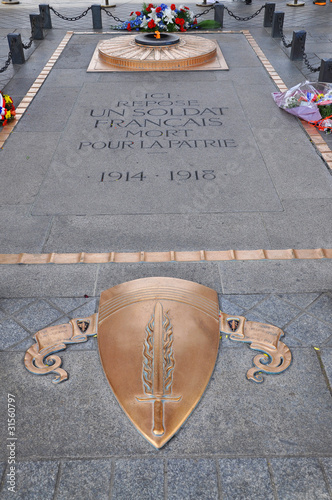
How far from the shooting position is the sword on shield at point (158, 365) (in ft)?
9.48

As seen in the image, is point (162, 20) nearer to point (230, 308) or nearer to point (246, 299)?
point (246, 299)

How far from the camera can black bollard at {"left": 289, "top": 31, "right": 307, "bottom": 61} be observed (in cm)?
963

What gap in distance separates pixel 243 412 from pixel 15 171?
4395mm

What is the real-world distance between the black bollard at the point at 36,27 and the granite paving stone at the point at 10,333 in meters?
9.79

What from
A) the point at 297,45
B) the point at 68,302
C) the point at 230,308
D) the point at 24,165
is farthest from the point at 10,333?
the point at 297,45

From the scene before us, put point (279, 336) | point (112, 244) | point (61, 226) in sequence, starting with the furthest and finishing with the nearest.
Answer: point (61, 226) → point (112, 244) → point (279, 336)

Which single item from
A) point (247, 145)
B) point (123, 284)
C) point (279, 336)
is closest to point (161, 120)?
point (247, 145)

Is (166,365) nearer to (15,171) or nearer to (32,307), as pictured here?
(32,307)

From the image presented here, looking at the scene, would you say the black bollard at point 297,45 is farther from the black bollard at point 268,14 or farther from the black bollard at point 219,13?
the black bollard at point 219,13

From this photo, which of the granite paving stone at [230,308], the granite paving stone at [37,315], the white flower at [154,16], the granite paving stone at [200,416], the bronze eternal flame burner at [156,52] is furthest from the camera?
the white flower at [154,16]

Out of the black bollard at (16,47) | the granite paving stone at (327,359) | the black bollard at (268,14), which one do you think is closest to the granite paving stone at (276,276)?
the granite paving stone at (327,359)

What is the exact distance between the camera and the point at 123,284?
377 centimetres

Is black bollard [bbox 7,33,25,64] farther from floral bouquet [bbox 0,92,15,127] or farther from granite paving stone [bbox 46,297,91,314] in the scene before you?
granite paving stone [bbox 46,297,91,314]

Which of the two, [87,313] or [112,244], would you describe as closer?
[87,313]
